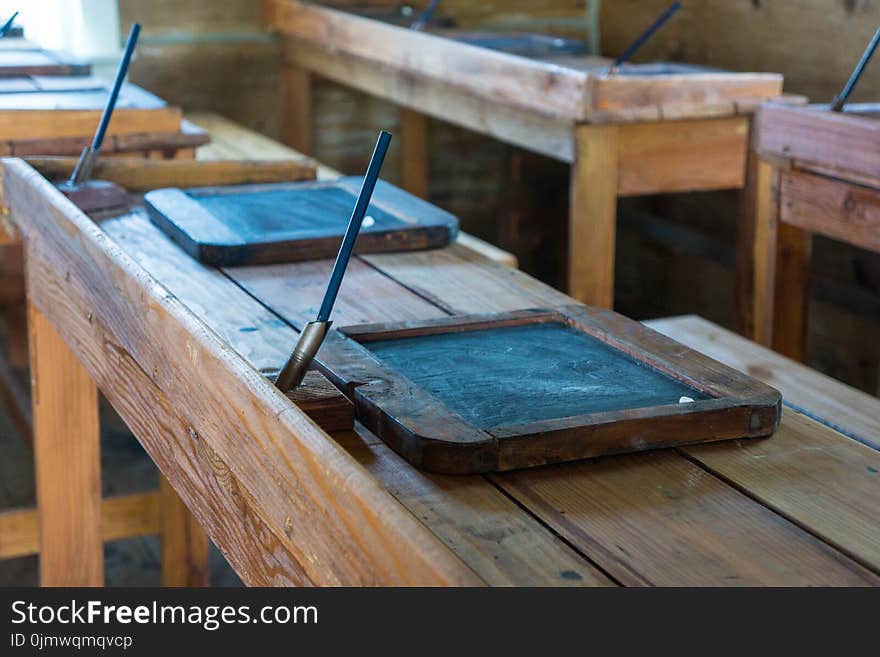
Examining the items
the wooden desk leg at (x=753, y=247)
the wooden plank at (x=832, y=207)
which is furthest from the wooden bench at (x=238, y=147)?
the wooden plank at (x=832, y=207)

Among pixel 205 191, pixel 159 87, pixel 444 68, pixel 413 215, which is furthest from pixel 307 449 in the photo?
pixel 159 87

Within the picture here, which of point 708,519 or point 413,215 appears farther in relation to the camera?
point 413,215

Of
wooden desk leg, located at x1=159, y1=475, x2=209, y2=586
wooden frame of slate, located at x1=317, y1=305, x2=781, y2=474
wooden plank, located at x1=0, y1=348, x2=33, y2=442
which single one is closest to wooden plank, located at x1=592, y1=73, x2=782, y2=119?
wooden desk leg, located at x1=159, y1=475, x2=209, y2=586

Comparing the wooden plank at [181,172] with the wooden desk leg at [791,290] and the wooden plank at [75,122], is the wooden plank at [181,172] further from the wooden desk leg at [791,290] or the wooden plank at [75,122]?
the wooden desk leg at [791,290]

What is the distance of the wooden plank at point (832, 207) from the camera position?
261 cm

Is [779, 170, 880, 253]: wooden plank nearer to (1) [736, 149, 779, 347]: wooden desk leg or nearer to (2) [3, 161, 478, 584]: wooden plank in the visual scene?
(1) [736, 149, 779, 347]: wooden desk leg

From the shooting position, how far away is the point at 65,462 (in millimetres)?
2539

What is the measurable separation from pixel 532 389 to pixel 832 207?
1607mm

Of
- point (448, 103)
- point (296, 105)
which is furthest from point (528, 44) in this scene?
point (296, 105)

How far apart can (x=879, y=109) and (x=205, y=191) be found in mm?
1500

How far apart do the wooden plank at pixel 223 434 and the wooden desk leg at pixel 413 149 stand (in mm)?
3255

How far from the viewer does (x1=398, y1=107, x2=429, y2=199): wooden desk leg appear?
526cm

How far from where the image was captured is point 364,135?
17.4ft

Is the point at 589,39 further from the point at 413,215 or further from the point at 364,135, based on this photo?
the point at 413,215
